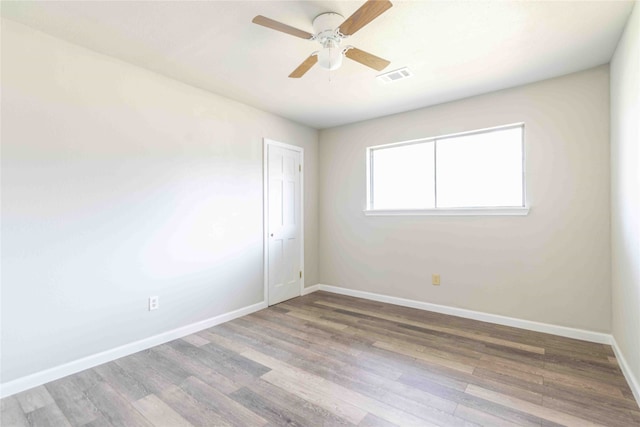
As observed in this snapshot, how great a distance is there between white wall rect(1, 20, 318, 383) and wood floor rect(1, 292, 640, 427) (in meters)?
0.37

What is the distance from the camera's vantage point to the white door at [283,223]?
3902 millimetres

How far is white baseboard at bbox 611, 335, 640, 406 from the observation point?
1.87 metres

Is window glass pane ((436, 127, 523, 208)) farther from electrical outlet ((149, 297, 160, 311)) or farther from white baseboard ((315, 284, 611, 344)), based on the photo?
electrical outlet ((149, 297, 160, 311))

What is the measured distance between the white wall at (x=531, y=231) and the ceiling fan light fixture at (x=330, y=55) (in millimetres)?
1961

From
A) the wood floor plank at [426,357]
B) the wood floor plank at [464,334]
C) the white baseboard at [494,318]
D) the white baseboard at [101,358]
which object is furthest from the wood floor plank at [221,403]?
the white baseboard at [494,318]

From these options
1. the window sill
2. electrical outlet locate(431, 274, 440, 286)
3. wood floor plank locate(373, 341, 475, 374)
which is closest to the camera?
wood floor plank locate(373, 341, 475, 374)

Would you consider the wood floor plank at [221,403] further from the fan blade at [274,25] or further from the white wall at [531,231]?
the white wall at [531,231]

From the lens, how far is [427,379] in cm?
214

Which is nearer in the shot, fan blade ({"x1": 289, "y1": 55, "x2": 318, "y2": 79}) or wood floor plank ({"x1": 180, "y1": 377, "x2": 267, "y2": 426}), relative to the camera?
wood floor plank ({"x1": 180, "y1": 377, "x2": 267, "y2": 426})

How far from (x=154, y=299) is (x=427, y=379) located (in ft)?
7.84

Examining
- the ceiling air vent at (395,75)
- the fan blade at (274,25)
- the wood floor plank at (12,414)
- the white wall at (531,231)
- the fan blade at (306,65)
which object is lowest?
the wood floor plank at (12,414)

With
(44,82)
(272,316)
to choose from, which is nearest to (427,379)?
(272,316)

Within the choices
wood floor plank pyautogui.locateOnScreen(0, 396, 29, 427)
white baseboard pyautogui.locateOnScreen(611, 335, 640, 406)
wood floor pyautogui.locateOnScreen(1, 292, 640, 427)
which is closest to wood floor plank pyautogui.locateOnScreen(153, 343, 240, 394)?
wood floor pyautogui.locateOnScreen(1, 292, 640, 427)

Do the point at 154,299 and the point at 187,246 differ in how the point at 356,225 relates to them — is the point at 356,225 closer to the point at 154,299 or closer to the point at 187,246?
the point at 187,246
